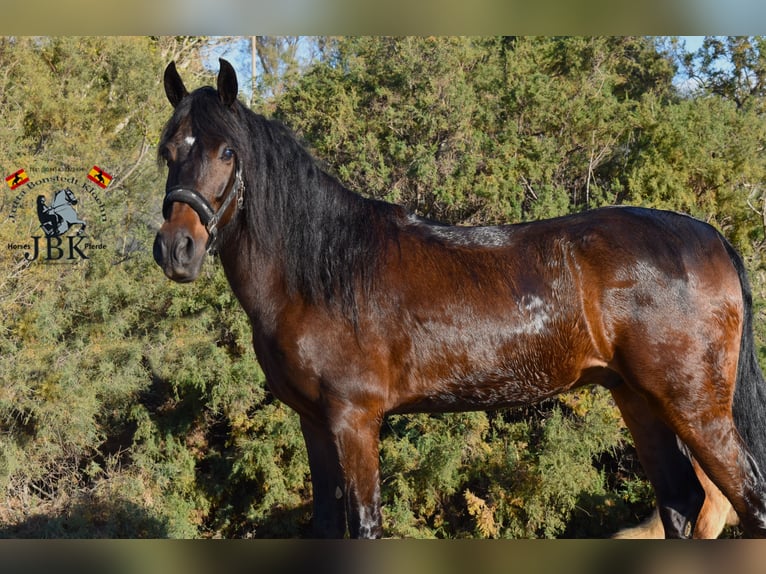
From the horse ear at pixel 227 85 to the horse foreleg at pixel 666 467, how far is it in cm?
251

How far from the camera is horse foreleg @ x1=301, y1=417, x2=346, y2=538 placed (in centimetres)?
353

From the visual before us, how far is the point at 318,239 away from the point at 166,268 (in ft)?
2.51

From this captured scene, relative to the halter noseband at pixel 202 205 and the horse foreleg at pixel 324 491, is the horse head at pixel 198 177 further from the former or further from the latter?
the horse foreleg at pixel 324 491

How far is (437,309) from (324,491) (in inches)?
41.9

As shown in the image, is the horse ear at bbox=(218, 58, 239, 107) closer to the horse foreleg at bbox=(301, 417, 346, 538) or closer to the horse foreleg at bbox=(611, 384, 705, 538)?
the horse foreleg at bbox=(301, 417, 346, 538)

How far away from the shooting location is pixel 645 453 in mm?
3984

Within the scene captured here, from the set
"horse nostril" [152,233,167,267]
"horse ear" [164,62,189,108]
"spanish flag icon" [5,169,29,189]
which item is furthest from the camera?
"spanish flag icon" [5,169,29,189]

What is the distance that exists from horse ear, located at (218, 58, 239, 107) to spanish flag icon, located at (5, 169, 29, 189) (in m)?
4.45

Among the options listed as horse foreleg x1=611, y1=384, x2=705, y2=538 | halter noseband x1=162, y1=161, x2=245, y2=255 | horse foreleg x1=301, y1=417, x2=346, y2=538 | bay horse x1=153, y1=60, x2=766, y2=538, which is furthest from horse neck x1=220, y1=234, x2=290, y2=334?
horse foreleg x1=611, y1=384, x2=705, y2=538

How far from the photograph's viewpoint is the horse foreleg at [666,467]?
151 inches

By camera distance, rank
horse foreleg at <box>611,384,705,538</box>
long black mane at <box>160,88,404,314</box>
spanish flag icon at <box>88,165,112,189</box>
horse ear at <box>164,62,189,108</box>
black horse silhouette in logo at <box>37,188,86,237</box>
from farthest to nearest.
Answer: spanish flag icon at <box>88,165,112,189</box>
black horse silhouette in logo at <box>37,188,86,237</box>
horse foreleg at <box>611,384,705,538</box>
horse ear at <box>164,62,189,108</box>
long black mane at <box>160,88,404,314</box>

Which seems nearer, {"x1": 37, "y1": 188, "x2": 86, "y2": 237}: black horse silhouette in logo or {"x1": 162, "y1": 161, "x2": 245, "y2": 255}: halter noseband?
{"x1": 162, "y1": 161, "x2": 245, "y2": 255}: halter noseband
